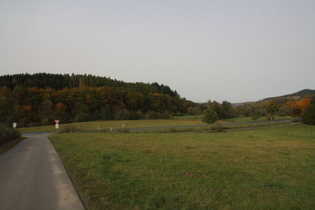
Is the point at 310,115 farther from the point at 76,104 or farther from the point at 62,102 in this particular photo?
the point at 62,102

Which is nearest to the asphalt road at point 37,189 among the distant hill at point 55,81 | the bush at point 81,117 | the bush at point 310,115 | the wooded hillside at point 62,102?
the bush at point 310,115

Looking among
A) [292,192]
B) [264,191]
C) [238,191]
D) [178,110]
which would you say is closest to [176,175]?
[238,191]

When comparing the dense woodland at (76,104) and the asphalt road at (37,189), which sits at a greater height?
the dense woodland at (76,104)

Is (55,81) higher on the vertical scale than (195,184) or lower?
higher

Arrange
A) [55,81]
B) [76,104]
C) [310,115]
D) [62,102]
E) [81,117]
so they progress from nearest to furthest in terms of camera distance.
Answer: [310,115], [81,117], [62,102], [76,104], [55,81]

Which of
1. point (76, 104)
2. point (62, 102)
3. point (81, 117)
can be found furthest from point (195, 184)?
point (62, 102)

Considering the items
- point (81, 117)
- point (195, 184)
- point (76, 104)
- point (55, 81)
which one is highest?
point (55, 81)

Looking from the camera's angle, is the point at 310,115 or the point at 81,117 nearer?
the point at 310,115

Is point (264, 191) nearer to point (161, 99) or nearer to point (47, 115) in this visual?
point (47, 115)

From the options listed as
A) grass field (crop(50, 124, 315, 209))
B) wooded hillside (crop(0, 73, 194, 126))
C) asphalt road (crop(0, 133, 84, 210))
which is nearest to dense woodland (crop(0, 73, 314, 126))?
wooded hillside (crop(0, 73, 194, 126))

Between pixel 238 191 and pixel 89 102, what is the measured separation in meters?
75.4

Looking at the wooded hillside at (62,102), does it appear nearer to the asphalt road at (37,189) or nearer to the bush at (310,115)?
the bush at (310,115)

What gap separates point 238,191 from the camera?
598 centimetres

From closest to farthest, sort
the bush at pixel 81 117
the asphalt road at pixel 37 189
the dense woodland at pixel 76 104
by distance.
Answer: the asphalt road at pixel 37 189, the dense woodland at pixel 76 104, the bush at pixel 81 117
